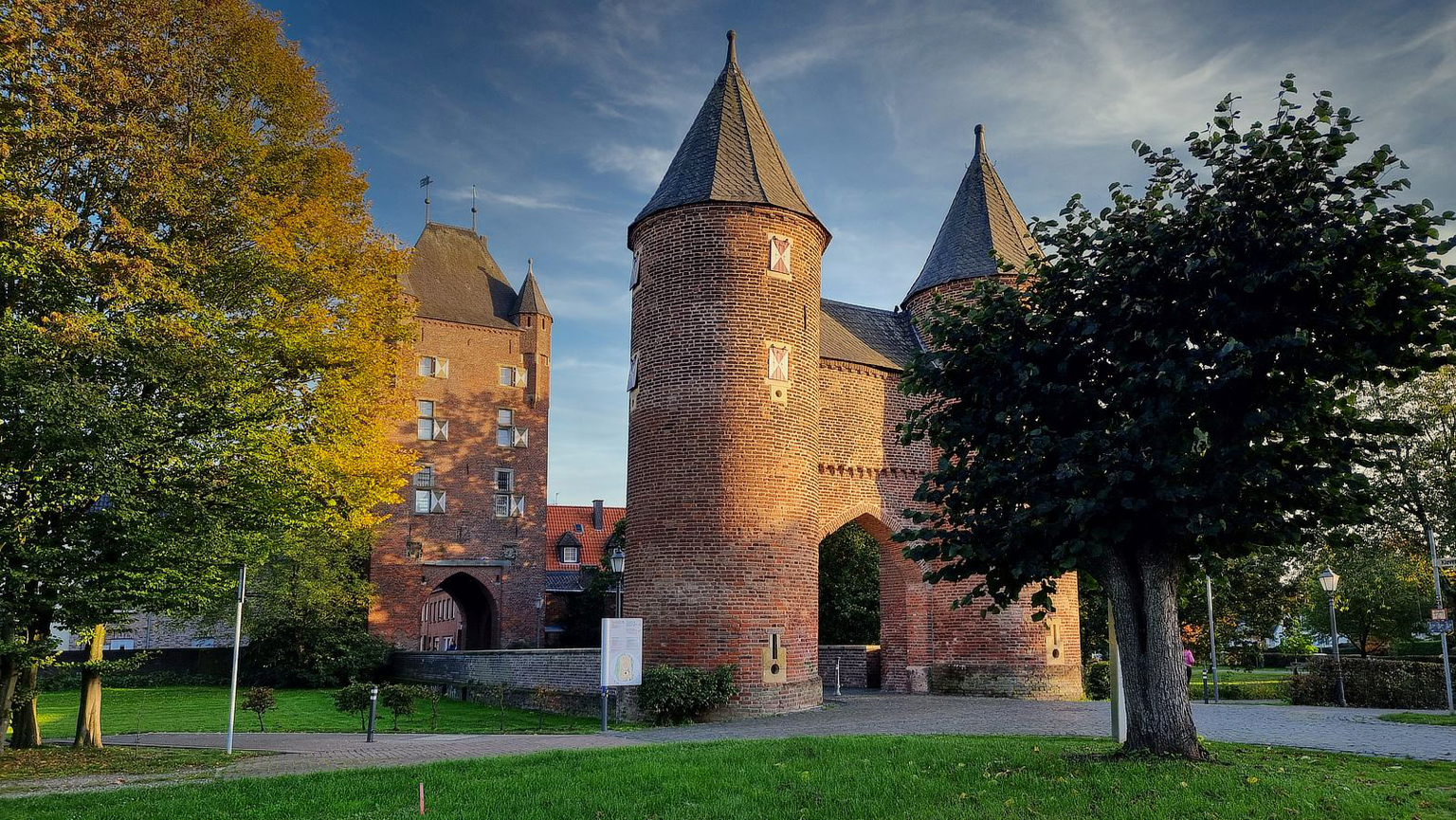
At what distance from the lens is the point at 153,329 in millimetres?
14148

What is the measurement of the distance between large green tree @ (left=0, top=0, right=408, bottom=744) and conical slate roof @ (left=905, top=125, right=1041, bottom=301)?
1535 centimetres

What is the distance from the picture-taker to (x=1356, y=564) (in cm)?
2988

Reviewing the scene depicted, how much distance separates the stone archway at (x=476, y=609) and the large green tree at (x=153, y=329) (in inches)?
974

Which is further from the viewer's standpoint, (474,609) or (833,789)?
(474,609)

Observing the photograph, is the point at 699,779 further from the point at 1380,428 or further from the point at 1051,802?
the point at 1380,428

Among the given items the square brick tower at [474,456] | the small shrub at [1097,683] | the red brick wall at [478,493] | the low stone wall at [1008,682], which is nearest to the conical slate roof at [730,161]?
the low stone wall at [1008,682]

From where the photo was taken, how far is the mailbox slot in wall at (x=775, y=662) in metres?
19.8

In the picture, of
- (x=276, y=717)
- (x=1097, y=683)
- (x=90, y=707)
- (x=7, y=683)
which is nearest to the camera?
(x=7, y=683)

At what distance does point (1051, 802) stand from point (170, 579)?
40.0 ft

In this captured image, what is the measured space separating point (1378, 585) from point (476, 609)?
3611 centimetres

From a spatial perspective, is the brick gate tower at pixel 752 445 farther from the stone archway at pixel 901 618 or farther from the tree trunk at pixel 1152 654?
the tree trunk at pixel 1152 654

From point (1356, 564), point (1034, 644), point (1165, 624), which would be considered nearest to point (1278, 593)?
point (1356, 564)

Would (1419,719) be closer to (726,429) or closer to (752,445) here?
(752,445)

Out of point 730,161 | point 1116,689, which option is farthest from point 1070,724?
point 730,161
